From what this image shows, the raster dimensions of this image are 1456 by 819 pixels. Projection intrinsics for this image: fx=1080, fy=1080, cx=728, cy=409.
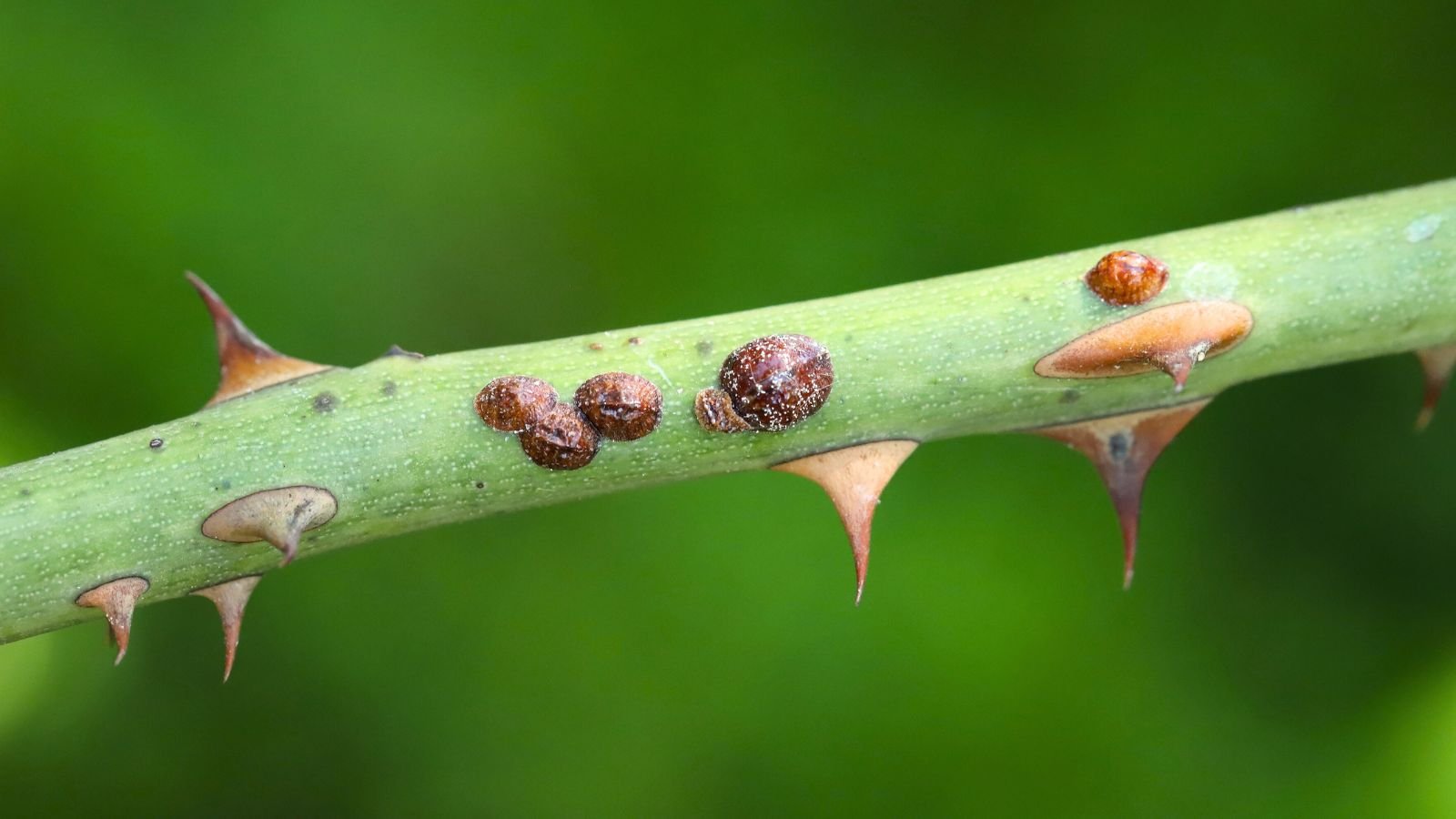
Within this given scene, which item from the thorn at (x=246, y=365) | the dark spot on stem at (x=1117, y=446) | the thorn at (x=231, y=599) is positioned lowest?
the dark spot on stem at (x=1117, y=446)

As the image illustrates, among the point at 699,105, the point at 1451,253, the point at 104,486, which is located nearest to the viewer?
the point at 104,486

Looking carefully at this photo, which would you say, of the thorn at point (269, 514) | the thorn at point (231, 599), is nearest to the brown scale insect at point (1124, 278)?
the thorn at point (269, 514)

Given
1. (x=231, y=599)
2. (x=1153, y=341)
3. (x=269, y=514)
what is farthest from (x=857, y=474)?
(x=231, y=599)

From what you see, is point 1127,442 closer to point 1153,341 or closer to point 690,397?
point 1153,341

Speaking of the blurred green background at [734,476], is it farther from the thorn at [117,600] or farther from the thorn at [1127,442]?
the thorn at [117,600]

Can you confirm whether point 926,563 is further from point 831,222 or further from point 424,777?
point 424,777

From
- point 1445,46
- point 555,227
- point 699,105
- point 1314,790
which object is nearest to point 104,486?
point 555,227

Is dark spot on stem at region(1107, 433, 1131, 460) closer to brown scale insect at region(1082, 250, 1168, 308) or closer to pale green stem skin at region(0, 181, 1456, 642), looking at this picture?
pale green stem skin at region(0, 181, 1456, 642)
